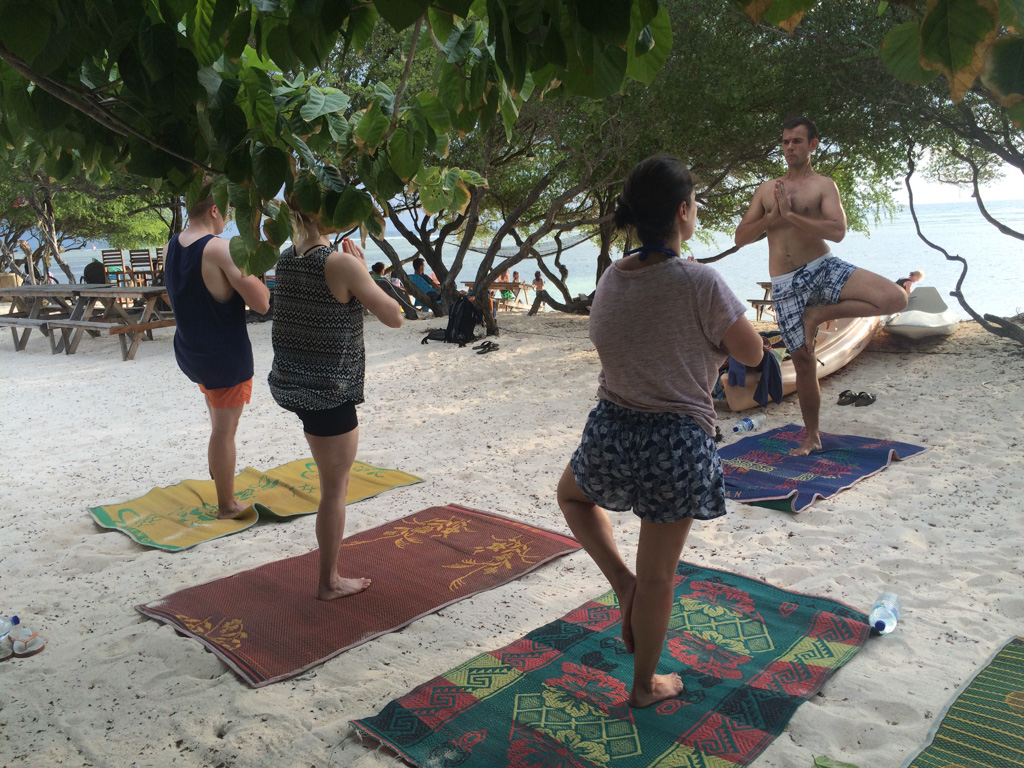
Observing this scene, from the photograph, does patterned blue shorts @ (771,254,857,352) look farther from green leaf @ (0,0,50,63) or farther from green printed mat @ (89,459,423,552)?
green leaf @ (0,0,50,63)

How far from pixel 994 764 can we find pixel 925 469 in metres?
2.93

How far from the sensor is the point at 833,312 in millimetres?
4777

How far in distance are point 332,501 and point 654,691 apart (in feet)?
4.60

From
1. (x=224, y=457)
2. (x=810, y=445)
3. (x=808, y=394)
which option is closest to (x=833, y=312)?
(x=808, y=394)

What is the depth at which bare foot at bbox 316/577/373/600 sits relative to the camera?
3.16 meters

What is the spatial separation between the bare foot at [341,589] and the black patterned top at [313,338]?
32.6 inches

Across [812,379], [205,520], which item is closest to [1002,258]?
[812,379]

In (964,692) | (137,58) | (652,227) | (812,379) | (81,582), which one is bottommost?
(81,582)

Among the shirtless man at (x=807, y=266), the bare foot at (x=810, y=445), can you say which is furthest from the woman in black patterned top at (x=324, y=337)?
the bare foot at (x=810, y=445)

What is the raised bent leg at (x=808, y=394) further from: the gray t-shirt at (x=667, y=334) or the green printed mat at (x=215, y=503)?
the gray t-shirt at (x=667, y=334)

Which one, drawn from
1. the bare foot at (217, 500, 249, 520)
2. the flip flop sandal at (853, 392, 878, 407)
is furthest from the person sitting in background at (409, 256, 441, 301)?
the bare foot at (217, 500, 249, 520)

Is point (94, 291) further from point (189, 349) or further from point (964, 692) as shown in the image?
point (964, 692)

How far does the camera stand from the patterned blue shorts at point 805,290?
4793mm

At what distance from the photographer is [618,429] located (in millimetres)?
2123
